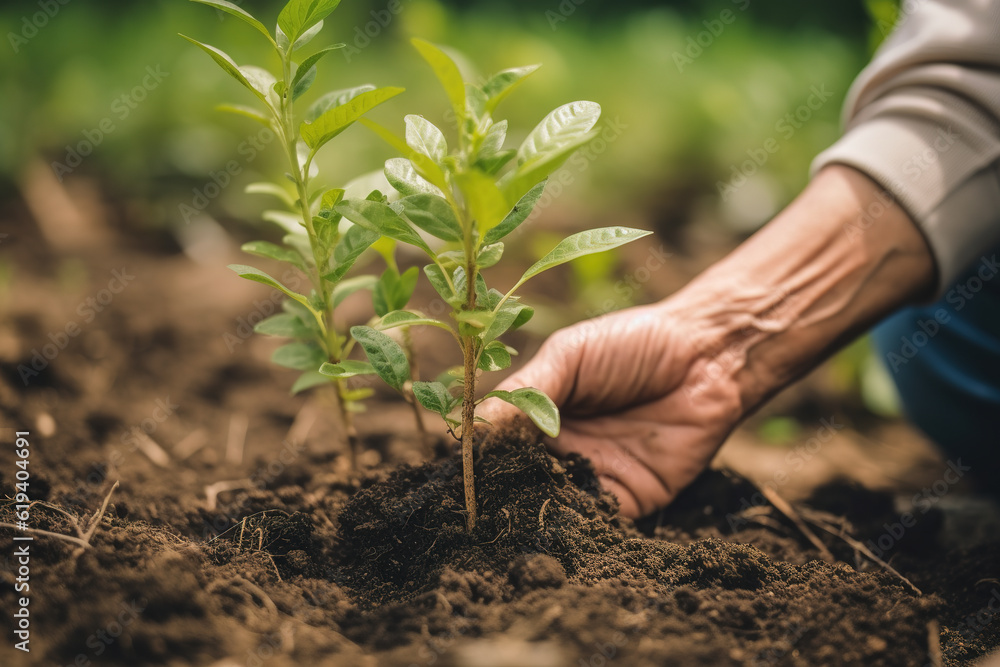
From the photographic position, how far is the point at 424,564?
4.08 feet

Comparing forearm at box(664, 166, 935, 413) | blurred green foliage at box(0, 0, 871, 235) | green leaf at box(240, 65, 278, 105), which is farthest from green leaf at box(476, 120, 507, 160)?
blurred green foliage at box(0, 0, 871, 235)

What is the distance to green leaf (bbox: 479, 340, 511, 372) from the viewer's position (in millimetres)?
1184

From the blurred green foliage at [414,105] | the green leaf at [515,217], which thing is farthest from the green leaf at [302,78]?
the blurred green foliage at [414,105]

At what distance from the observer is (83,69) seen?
3.91m

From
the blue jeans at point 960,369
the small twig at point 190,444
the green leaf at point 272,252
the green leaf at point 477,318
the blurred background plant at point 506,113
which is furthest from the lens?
the blurred background plant at point 506,113

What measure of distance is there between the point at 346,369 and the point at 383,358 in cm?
8

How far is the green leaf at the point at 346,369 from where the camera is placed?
117 cm

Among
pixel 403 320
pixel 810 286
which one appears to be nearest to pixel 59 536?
pixel 403 320

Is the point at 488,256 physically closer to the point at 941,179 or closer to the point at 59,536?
the point at 59,536

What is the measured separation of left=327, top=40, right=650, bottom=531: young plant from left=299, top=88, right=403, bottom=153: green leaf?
8cm

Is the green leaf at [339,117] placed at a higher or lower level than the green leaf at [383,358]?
higher

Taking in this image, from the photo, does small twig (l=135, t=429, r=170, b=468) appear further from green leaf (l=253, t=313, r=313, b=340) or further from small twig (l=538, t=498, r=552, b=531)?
small twig (l=538, t=498, r=552, b=531)

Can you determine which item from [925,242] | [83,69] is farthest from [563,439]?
[83,69]

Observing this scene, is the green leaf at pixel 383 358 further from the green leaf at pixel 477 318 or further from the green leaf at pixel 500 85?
the green leaf at pixel 500 85
